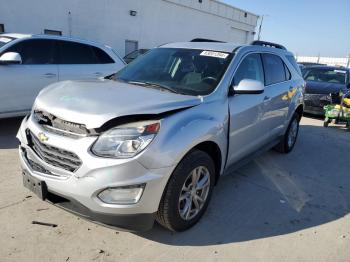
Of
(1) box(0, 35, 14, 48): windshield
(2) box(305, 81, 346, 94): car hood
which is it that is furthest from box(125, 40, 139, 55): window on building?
(1) box(0, 35, 14, 48): windshield

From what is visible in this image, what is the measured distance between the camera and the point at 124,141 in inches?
102

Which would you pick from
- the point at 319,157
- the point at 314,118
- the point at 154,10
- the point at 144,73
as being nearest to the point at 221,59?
the point at 144,73

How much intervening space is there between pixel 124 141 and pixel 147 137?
0.59ft

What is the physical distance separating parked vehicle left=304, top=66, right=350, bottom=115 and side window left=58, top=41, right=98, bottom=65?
6623 millimetres

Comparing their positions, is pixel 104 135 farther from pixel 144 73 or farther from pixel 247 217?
pixel 247 217

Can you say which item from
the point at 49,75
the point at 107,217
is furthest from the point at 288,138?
the point at 49,75

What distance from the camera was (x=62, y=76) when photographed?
6270 millimetres

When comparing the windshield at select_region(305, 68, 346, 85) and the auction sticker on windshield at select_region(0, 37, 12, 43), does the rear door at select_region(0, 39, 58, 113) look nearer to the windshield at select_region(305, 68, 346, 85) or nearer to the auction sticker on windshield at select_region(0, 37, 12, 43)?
the auction sticker on windshield at select_region(0, 37, 12, 43)

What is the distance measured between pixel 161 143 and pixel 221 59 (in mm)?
1625

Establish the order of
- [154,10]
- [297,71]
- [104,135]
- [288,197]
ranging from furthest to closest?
[154,10] → [297,71] → [288,197] → [104,135]

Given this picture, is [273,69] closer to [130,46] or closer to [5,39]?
[5,39]

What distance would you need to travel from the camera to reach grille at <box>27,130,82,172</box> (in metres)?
2.62

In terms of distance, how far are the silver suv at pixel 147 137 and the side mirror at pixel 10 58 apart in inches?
89.0

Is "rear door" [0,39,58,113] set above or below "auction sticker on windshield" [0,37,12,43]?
below
